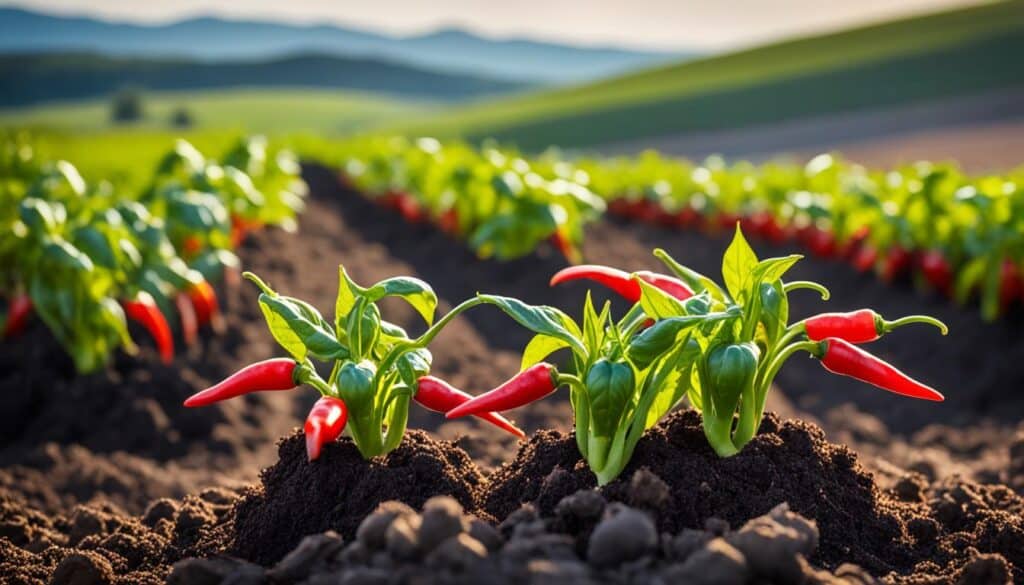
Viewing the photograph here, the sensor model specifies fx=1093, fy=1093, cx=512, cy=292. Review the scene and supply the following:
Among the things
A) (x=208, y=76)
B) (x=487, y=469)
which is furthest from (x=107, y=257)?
(x=208, y=76)

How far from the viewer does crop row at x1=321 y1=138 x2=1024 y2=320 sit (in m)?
8.02

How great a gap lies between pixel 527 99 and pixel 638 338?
63.1m

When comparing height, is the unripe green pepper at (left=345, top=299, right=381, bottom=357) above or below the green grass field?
above

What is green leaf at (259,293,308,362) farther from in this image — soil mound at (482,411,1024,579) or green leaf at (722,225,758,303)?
green leaf at (722,225,758,303)

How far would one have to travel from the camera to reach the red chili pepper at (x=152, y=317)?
6.33 m

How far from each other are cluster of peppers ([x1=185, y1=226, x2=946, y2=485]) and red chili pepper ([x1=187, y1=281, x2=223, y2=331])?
12.2 ft

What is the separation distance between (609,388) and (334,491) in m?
0.94

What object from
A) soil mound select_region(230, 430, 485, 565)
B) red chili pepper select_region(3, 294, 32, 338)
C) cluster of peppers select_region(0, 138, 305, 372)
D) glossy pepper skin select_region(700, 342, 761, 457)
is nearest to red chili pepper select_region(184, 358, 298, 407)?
soil mound select_region(230, 430, 485, 565)

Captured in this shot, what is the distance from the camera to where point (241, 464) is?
5840 millimetres

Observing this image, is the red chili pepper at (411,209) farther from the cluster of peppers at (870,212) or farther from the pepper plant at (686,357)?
the pepper plant at (686,357)

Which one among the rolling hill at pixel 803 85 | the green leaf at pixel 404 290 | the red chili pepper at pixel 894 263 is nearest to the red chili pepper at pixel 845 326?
the green leaf at pixel 404 290

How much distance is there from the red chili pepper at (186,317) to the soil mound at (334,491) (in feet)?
11.3

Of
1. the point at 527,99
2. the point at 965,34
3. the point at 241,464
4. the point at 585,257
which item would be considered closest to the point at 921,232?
the point at 585,257

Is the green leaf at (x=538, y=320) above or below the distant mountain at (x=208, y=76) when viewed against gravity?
above
